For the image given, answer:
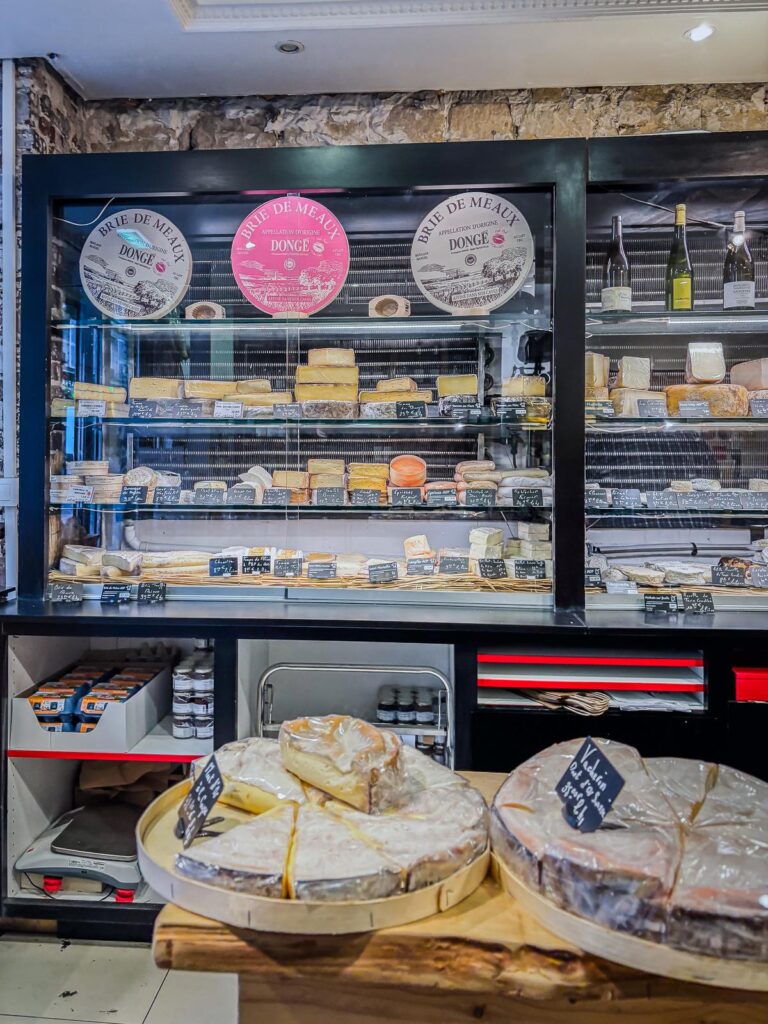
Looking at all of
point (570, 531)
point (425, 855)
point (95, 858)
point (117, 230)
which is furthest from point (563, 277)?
point (95, 858)

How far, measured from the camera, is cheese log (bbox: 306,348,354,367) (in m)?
2.99

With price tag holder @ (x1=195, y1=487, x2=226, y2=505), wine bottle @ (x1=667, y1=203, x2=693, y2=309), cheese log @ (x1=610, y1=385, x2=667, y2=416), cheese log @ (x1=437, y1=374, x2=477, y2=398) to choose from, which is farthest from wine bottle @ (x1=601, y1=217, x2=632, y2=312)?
price tag holder @ (x1=195, y1=487, x2=226, y2=505)

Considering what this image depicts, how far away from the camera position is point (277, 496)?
299 centimetres

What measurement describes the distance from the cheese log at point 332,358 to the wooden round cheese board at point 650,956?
233 cm

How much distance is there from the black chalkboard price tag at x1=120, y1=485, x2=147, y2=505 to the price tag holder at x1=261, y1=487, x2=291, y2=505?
49cm

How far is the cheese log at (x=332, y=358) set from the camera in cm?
299

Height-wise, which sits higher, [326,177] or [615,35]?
[615,35]

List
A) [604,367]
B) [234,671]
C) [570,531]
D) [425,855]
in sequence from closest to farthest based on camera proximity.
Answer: [425,855] < [234,671] < [570,531] < [604,367]

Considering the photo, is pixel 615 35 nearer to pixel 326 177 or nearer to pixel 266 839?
pixel 326 177

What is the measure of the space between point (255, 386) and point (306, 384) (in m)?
0.22

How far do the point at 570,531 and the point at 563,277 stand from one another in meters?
0.93

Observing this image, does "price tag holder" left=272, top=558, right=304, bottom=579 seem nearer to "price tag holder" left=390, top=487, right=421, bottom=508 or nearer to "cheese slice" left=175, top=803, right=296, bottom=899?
"price tag holder" left=390, top=487, right=421, bottom=508

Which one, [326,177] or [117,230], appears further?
[117,230]

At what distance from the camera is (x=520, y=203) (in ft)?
9.27
